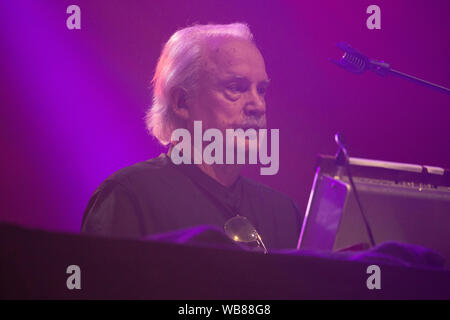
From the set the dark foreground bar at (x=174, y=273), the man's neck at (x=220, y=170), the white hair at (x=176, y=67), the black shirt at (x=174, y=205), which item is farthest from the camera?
the white hair at (x=176, y=67)

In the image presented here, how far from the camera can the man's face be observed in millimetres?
1766

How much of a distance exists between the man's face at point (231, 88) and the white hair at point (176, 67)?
0.17ft

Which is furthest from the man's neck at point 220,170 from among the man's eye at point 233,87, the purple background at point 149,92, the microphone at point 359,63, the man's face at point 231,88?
the microphone at point 359,63

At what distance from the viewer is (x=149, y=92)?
6.86 feet

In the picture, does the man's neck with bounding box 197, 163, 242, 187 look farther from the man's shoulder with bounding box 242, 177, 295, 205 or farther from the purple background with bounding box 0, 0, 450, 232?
the purple background with bounding box 0, 0, 450, 232

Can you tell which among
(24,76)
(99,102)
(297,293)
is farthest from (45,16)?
(297,293)

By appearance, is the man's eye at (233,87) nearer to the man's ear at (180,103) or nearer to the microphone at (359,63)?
the man's ear at (180,103)

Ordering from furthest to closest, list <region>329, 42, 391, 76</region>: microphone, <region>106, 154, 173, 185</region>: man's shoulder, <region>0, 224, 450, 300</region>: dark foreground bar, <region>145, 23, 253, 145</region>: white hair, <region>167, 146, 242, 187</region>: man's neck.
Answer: <region>145, 23, 253, 145</region>: white hair, <region>167, 146, 242, 187</region>: man's neck, <region>106, 154, 173, 185</region>: man's shoulder, <region>329, 42, 391, 76</region>: microphone, <region>0, 224, 450, 300</region>: dark foreground bar

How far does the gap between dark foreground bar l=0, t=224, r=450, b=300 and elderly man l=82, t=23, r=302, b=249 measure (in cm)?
88

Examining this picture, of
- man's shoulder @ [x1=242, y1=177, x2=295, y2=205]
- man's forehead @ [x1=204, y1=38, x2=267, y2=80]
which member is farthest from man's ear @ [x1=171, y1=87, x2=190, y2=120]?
man's shoulder @ [x1=242, y1=177, x2=295, y2=205]

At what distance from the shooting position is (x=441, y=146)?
2197mm

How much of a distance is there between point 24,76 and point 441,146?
1.91 metres

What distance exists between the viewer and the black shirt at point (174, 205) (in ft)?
4.78

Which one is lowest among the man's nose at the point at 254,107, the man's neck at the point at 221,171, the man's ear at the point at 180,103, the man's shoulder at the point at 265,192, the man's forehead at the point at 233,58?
the man's shoulder at the point at 265,192
